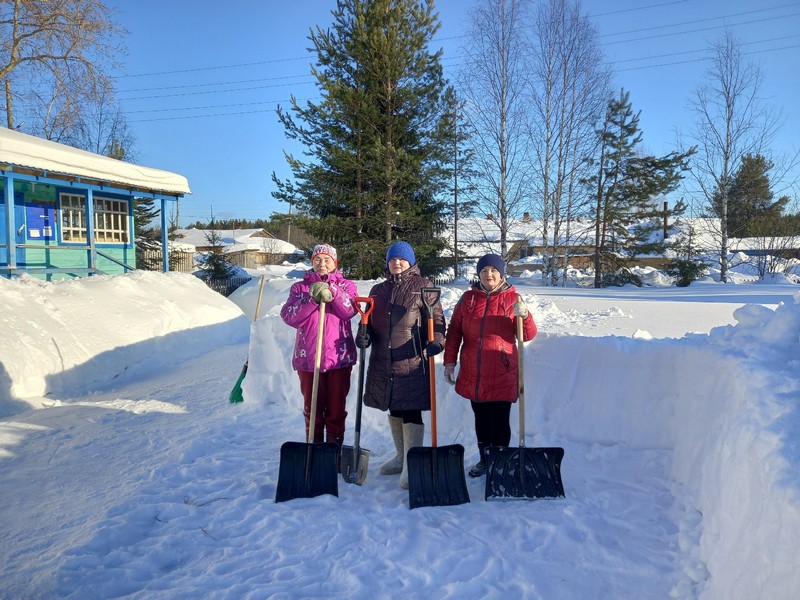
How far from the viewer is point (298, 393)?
5773 mm

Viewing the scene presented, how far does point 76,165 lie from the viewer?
11.3 m

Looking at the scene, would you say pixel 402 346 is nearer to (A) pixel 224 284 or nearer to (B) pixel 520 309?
(B) pixel 520 309

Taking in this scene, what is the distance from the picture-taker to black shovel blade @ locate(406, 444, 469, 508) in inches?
135

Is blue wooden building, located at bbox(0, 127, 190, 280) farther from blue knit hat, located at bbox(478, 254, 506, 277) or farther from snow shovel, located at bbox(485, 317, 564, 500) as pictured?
snow shovel, located at bbox(485, 317, 564, 500)

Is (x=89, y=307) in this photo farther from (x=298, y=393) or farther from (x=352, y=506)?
(x=352, y=506)

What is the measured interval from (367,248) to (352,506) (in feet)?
36.6

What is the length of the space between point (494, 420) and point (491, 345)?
55 centimetres

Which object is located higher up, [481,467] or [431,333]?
[431,333]

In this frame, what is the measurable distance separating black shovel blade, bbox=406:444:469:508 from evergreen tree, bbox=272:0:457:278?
1083 centimetres

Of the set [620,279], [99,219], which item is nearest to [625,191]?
[620,279]

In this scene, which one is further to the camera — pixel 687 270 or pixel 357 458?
pixel 687 270

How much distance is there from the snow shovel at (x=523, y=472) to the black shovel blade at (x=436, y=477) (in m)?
0.19

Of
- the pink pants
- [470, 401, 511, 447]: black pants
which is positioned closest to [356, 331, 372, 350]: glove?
the pink pants

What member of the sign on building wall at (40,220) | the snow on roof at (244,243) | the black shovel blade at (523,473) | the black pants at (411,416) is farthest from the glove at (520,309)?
the snow on roof at (244,243)
